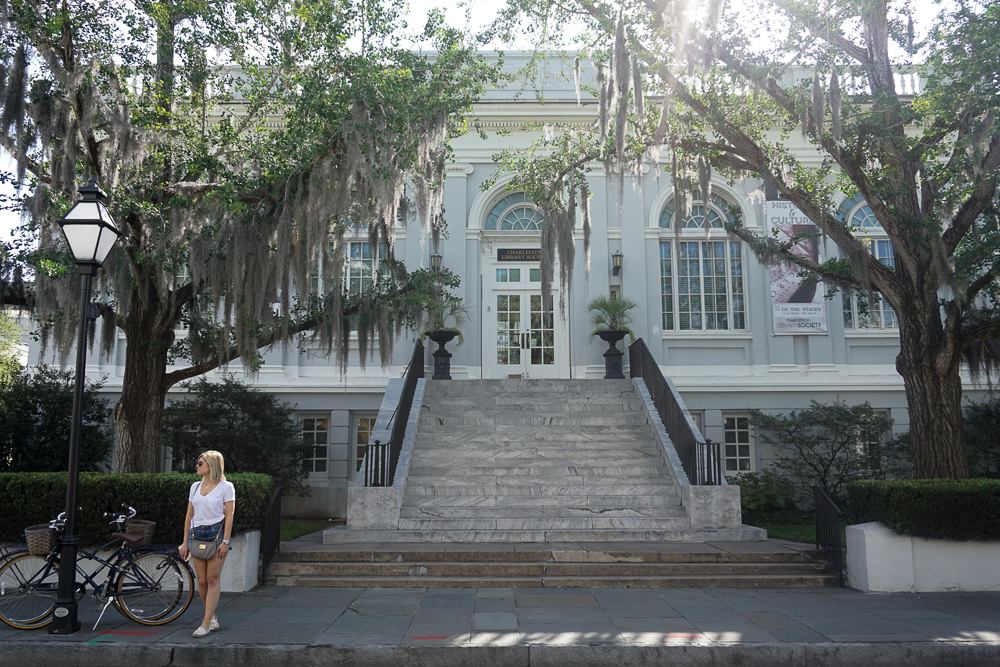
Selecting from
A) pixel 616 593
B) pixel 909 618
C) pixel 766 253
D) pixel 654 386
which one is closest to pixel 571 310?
pixel 654 386

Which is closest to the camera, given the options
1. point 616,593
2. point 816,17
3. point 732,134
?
point 616,593

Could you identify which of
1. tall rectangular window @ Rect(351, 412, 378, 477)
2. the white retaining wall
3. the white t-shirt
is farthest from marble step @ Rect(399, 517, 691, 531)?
tall rectangular window @ Rect(351, 412, 378, 477)

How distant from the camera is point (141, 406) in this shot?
8.73 metres

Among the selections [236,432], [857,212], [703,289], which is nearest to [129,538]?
[236,432]

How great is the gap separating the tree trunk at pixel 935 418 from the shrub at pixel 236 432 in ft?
31.7

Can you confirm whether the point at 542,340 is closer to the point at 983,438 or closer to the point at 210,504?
the point at 983,438

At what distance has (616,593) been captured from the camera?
22.0 feet

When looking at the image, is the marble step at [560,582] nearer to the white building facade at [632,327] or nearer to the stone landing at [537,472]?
the stone landing at [537,472]

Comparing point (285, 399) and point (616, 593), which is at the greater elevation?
point (285, 399)

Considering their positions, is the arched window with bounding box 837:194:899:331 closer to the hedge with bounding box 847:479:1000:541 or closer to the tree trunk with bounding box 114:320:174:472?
the hedge with bounding box 847:479:1000:541

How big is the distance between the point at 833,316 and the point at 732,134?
22.9 feet

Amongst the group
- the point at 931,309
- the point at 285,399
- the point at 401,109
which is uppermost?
the point at 401,109

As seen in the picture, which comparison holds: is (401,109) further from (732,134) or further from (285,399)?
(285,399)

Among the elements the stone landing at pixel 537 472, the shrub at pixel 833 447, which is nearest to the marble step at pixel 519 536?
the stone landing at pixel 537 472
